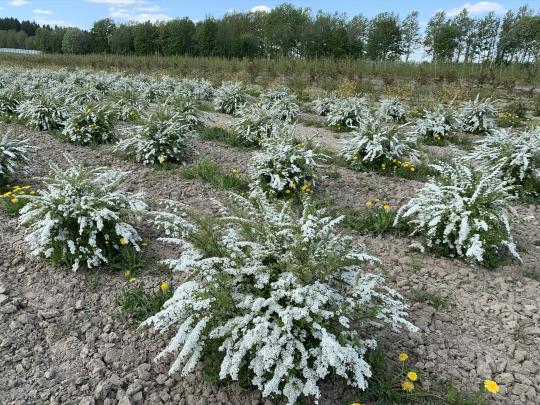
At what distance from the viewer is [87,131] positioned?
20.6ft

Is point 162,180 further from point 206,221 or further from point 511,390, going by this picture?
point 511,390

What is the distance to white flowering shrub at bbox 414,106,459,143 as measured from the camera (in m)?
7.18

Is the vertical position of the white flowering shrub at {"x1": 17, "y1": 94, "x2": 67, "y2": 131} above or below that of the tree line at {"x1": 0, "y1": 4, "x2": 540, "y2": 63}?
below

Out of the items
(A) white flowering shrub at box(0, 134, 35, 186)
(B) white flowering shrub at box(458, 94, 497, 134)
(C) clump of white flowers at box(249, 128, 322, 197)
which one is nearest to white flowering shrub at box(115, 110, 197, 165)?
(A) white flowering shrub at box(0, 134, 35, 186)

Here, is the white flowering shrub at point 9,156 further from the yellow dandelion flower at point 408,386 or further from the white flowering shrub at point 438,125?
the white flowering shrub at point 438,125

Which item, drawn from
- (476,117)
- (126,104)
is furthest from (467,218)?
(126,104)

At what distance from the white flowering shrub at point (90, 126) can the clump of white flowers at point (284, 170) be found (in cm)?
305

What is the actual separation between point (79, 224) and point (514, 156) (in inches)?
187

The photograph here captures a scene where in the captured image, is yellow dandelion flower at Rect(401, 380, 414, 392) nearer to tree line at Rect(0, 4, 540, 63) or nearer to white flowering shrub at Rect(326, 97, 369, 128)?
white flowering shrub at Rect(326, 97, 369, 128)

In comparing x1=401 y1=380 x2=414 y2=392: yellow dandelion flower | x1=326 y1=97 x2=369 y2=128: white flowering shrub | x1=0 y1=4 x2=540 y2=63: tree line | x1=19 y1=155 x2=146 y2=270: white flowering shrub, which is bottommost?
x1=401 y1=380 x2=414 y2=392: yellow dandelion flower

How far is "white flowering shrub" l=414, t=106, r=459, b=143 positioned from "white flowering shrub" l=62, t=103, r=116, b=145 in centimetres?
531

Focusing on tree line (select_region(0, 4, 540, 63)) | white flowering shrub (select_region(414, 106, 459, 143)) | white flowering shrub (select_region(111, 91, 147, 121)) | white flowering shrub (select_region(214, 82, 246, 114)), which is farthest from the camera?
tree line (select_region(0, 4, 540, 63))

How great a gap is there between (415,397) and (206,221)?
5.09ft

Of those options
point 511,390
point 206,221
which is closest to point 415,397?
point 511,390
